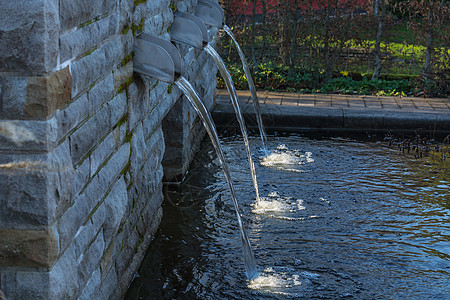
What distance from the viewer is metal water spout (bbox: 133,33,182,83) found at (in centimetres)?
378

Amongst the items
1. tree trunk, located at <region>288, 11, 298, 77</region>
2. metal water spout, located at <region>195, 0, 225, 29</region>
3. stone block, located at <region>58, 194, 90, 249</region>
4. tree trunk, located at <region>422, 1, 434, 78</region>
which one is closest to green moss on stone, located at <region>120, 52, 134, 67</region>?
stone block, located at <region>58, 194, 90, 249</region>

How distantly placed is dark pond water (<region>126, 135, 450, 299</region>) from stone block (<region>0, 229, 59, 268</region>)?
149cm

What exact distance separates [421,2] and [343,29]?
4.12ft

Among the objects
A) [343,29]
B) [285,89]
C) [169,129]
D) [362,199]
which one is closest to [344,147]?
[362,199]

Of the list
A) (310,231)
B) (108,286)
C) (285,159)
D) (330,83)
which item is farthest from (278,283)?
(330,83)

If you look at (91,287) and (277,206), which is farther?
(277,206)

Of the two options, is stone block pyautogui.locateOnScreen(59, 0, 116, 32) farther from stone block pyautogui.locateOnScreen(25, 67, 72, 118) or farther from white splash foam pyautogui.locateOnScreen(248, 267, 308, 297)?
white splash foam pyautogui.locateOnScreen(248, 267, 308, 297)

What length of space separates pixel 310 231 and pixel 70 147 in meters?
2.59

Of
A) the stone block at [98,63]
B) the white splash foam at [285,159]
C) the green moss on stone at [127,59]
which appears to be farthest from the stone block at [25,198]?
the white splash foam at [285,159]

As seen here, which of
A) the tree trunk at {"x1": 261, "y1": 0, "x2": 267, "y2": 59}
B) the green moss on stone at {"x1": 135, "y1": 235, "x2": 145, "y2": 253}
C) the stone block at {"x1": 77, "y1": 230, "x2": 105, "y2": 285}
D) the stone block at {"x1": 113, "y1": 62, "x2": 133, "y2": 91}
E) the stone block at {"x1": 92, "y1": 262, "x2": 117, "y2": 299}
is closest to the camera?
the stone block at {"x1": 77, "y1": 230, "x2": 105, "y2": 285}

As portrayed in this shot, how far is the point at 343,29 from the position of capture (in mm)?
9875

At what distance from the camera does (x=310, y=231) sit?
15.7 ft

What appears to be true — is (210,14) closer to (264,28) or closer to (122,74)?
(122,74)

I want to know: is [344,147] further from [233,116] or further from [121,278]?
[121,278]
